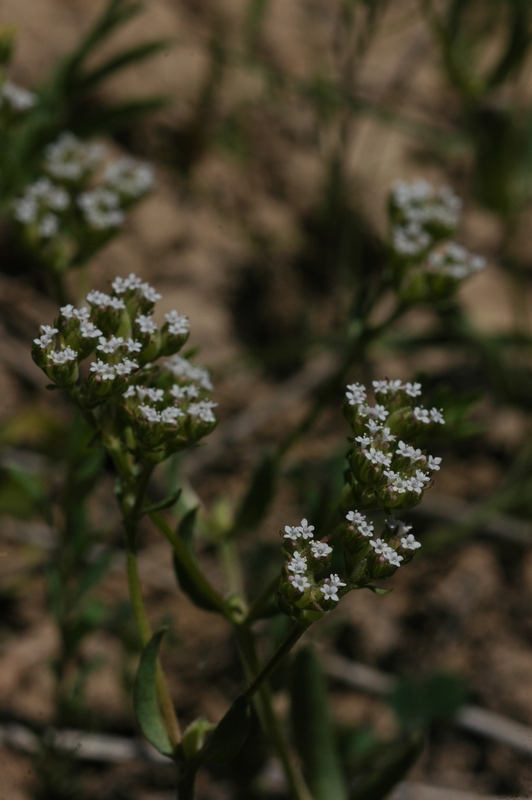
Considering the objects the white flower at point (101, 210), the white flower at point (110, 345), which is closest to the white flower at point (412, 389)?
the white flower at point (110, 345)

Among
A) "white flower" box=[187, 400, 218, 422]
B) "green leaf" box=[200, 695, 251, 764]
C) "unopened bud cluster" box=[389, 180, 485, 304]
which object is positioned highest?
"unopened bud cluster" box=[389, 180, 485, 304]

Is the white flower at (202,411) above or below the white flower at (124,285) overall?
below

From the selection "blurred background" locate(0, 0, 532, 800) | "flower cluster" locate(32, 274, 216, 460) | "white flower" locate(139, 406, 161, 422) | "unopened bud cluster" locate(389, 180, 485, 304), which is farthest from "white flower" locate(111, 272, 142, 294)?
"unopened bud cluster" locate(389, 180, 485, 304)

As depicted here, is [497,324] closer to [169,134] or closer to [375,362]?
[375,362]

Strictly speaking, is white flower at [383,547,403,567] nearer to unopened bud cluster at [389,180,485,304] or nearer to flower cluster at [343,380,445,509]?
flower cluster at [343,380,445,509]

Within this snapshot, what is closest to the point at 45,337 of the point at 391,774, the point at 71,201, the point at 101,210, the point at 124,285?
the point at 124,285

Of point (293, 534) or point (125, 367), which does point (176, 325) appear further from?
point (293, 534)

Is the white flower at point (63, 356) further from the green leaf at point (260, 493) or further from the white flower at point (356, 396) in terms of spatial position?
the green leaf at point (260, 493)
